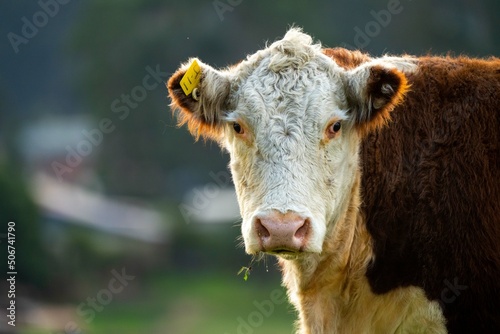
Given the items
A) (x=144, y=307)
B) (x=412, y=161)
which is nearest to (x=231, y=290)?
(x=144, y=307)

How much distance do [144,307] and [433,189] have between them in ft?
68.1

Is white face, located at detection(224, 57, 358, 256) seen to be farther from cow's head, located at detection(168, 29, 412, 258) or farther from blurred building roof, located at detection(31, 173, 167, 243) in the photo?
blurred building roof, located at detection(31, 173, 167, 243)

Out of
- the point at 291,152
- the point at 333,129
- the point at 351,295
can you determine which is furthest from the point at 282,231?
the point at 351,295

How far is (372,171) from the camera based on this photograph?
23.7ft

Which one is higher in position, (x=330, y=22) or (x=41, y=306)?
(x=330, y=22)

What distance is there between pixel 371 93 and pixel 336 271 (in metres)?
1.29

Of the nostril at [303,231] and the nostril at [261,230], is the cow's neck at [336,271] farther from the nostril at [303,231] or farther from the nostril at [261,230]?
the nostril at [261,230]

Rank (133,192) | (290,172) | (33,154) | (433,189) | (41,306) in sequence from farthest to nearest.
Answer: (33,154)
(133,192)
(41,306)
(433,189)
(290,172)

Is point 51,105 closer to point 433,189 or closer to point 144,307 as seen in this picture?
point 144,307

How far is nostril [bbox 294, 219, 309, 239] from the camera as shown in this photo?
20.8 feet

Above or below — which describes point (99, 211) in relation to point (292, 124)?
above

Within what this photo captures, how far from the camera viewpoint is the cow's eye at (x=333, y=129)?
688 cm

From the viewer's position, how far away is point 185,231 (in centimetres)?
3116

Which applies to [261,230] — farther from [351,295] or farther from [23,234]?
[23,234]
